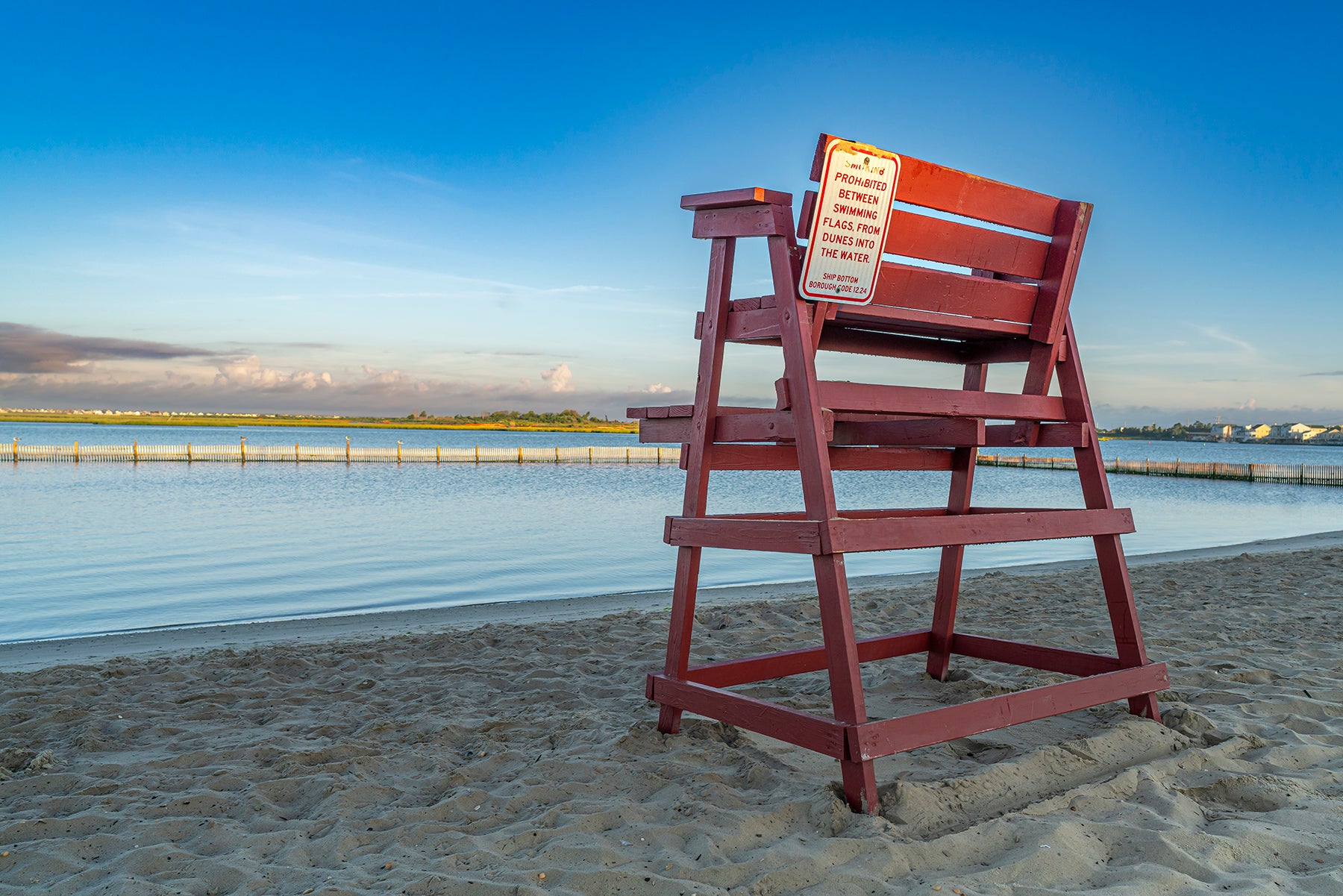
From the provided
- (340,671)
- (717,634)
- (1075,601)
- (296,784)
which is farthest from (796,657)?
(1075,601)

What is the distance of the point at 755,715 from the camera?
332 cm

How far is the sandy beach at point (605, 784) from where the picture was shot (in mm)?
2555

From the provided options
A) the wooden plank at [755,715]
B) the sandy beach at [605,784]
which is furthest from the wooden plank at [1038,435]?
the wooden plank at [755,715]

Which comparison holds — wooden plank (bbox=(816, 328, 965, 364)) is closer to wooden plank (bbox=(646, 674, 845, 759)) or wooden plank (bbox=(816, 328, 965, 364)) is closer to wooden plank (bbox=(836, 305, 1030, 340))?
wooden plank (bbox=(836, 305, 1030, 340))

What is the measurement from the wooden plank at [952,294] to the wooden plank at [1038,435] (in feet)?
1.67

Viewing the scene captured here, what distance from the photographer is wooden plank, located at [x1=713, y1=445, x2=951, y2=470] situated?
3.77m

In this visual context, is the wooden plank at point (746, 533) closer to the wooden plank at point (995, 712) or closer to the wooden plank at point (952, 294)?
the wooden plank at point (995, 712)

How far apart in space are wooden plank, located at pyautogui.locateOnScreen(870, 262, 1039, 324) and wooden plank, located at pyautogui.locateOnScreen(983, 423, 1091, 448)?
0.51m

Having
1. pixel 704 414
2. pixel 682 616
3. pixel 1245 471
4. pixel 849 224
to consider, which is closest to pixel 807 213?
pixel 849 224

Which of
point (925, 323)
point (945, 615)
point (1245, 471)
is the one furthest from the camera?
point (1245, 471)

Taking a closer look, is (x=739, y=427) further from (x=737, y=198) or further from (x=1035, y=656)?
(x=1035, y=656)

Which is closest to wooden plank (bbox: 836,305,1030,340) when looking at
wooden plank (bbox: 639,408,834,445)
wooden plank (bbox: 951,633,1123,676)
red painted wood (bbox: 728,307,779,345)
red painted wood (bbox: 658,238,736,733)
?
red painted wood (bbox: 728,307,779,345)

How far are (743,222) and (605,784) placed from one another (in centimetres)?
230

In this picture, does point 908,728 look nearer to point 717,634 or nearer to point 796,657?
point 796,657
